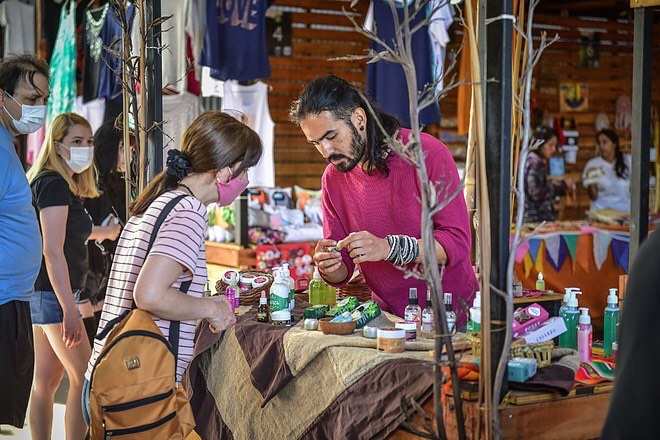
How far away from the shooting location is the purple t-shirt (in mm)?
3330

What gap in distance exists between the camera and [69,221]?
4.57 metres

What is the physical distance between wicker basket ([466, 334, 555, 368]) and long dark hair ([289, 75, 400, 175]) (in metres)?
0.95

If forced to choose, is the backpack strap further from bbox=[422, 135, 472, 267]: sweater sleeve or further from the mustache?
bbox=[422, 135, 472, 267]: sweater sleeve

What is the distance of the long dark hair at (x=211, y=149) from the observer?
2.78 m

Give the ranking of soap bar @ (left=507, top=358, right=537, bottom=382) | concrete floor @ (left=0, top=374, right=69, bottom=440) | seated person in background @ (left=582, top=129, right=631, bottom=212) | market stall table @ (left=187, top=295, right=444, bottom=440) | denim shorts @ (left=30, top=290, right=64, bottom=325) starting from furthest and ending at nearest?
1. seated person in background @ (left=582, top=129, right=631, bottom=212)
2. concrete floor @ (left=0, top=374, right=69, bottom=440)
3. denim shorts @ (left=30, top=290, right=64, bottom=325)
4. market stall table @ (left=187, top=295, right=444, bottom=440)
5. soap bar @ (left=507, top=358, right=537, bottom=382)

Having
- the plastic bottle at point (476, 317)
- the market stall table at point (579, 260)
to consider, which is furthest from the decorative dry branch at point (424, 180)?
the market stall table at point (579, 260)

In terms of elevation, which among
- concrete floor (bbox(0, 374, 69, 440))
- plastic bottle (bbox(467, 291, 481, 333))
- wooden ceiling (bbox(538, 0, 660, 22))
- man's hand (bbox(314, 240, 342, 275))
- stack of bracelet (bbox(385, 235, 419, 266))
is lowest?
concrete floor (bbox(0, 374, 69, 440))

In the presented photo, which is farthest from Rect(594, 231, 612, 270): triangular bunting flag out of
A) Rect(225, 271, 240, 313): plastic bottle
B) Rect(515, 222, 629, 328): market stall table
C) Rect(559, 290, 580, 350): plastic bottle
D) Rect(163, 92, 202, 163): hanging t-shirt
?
Rect(559, 290, 580, 350): plastic bottle

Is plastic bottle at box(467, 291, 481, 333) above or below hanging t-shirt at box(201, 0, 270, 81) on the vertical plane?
below

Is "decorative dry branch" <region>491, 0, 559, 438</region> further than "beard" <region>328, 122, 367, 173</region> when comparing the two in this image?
No

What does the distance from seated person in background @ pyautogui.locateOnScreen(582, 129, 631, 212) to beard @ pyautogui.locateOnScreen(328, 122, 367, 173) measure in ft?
22.0

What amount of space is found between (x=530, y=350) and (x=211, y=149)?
3.63 ft

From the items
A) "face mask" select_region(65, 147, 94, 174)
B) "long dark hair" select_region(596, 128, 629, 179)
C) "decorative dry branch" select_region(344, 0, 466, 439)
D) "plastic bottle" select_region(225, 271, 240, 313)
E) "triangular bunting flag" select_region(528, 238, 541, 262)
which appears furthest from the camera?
"long dark hair" select_region(596, 128, 629, 179)

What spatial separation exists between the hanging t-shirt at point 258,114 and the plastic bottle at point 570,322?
506cm
